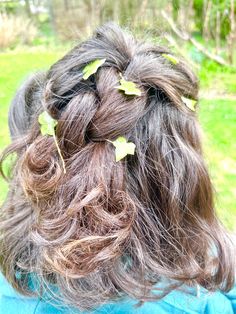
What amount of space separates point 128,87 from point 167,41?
145cm

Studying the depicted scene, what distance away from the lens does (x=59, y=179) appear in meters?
0.78

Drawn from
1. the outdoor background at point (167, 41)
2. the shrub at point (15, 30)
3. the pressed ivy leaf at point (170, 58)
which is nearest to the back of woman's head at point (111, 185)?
the pressed ivy leaf at point (170, 58)

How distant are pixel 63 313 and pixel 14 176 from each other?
0.27 meters

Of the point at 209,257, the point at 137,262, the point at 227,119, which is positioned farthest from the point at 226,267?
the point at 227,119

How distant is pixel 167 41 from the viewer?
2156mm

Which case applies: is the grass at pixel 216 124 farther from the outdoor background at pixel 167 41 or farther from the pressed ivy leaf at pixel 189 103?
the pressed ivy leaf at pixel 189 103

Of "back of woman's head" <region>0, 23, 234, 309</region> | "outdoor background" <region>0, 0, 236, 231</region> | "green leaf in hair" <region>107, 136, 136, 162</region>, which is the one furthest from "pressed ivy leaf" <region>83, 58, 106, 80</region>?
"outdoor background" <region>0, 0, 236, 231</region>

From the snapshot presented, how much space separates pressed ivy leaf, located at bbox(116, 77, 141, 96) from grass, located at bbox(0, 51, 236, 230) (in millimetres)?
409

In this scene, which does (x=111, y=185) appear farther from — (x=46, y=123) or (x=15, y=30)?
(x=15, y=30)

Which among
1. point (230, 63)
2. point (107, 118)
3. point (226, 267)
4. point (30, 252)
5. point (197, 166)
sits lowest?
point (230, 63)

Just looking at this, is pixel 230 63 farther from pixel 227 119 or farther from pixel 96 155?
pixel 96 155

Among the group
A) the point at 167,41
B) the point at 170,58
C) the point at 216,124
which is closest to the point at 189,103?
the point at 170,58

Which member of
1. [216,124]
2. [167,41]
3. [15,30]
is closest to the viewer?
[167,41]

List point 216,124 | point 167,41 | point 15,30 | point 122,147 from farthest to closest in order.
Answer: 1. point 15,30
2. point 216,124
3. point 167,41
4. point 122,147
